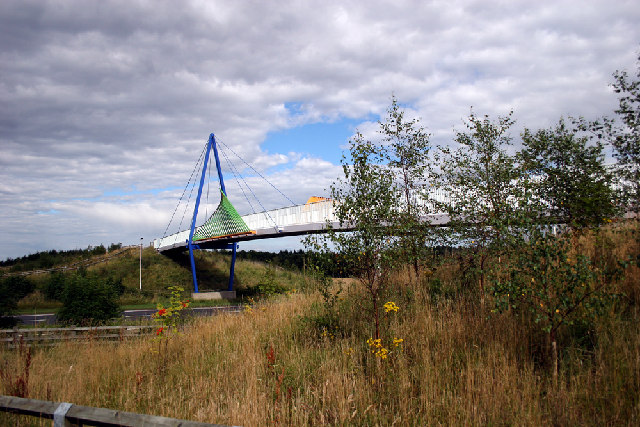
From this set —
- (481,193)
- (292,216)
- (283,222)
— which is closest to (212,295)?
(283,222)

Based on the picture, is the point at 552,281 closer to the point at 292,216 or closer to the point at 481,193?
the point at 481,193

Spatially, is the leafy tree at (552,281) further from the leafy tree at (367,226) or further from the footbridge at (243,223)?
the footbridge at (243,223)

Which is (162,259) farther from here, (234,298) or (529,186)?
(529,186)

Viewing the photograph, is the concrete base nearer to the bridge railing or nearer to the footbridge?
the footbridge

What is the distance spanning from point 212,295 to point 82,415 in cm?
3337

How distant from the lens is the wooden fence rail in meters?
3.82

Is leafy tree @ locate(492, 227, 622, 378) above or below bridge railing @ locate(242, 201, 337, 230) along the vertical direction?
below

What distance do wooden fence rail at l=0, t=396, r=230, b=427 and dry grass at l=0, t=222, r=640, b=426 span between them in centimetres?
160

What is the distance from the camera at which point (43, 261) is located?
5141 centimetres

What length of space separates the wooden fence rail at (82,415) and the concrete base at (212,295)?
32.3 meters

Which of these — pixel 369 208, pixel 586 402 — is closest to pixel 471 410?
pixel 586 402

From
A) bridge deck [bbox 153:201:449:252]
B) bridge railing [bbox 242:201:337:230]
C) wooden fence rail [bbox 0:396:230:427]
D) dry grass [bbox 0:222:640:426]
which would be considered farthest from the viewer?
bridge deck [bbox 153:201:449:252]

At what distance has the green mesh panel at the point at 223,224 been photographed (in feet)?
108

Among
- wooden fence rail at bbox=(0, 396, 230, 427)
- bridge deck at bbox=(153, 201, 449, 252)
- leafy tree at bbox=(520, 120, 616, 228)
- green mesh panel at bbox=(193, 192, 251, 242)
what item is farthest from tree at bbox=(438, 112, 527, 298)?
green mesh panel at bbox=(193, 192, 251, 242)
